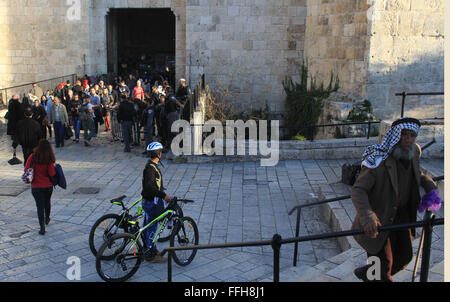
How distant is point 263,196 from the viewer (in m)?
9.15

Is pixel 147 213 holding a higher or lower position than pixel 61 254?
higher

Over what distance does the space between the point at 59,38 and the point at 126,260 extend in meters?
15.6

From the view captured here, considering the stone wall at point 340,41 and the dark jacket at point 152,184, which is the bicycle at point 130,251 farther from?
the stone wall at point 340,41

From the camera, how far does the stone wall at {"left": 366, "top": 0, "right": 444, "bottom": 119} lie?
41.3ft

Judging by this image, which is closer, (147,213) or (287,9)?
(147,213)

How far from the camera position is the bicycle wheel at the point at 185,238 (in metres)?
6.14

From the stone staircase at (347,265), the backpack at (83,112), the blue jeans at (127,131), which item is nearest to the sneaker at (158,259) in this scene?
the stone staircase at (347,265)

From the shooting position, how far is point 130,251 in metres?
5.90

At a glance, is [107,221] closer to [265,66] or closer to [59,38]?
[265,66]

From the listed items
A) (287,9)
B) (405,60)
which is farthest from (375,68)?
(287,9)

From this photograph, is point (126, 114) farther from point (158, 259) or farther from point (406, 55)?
→ point (406, 55)

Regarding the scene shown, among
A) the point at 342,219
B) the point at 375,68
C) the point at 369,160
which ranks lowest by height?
the point at 342,219

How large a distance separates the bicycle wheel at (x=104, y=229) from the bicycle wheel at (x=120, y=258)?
53cm

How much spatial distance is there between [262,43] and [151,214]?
12598 mm
